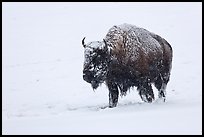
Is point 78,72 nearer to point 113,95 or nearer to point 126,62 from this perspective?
point 113,95

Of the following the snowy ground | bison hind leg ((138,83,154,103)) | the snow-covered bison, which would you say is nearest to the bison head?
the snow-covered bison

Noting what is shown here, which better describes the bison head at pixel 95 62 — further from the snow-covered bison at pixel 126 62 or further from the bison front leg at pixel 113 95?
the bison front leg at pixel 113 95

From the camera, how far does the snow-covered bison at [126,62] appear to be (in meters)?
7.96

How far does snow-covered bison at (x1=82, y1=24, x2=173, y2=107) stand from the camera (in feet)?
26.1

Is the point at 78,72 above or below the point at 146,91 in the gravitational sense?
below

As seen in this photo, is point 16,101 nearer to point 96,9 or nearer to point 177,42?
point 177,42

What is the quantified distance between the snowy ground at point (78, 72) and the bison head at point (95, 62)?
2.12 feet

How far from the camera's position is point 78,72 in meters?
15.4

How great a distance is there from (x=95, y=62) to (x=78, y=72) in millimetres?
7554

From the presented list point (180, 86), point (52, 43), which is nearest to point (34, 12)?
point (52, 43)

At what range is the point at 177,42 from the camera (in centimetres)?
1947

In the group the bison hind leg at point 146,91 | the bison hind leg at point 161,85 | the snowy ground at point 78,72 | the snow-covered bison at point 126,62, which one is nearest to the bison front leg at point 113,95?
the snow-covered bison at point 126,62

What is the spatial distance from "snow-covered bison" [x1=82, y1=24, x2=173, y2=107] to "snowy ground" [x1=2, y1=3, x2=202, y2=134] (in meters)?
0.47

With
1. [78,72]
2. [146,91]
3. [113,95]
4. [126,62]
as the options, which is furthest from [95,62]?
[78,72]
